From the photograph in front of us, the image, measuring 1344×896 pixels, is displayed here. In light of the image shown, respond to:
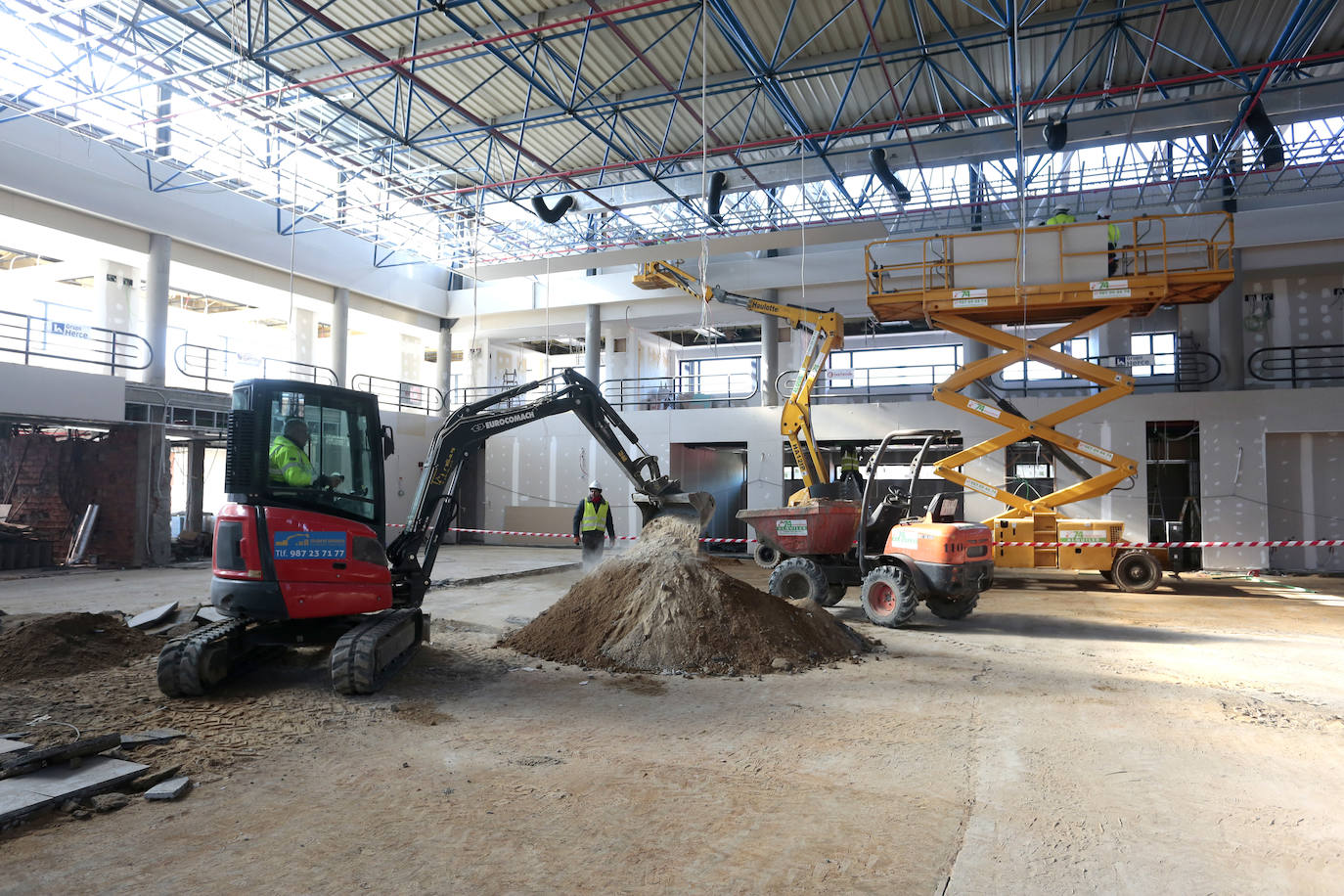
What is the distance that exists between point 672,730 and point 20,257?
2455 cm

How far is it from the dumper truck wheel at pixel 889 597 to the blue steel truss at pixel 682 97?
5.86 m

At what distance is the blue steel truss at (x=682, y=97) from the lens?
12.9 metres

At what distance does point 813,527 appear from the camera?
1156cm

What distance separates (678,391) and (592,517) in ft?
49.9

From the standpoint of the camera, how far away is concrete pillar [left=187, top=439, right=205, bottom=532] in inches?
797

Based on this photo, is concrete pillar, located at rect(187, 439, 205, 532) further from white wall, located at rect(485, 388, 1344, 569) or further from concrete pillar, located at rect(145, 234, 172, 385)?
white wall, located at rect(485, 388, 1344, 569)

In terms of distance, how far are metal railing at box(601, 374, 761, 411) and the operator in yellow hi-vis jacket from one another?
7546 mm

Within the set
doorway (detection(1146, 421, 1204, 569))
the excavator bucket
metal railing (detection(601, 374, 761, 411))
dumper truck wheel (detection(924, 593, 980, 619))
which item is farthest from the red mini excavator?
doorway (detection(1146, 421, 1204, 569))

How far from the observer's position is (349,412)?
7.47m

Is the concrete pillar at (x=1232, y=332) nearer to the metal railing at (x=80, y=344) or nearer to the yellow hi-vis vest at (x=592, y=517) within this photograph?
the yellow hi-vis vest at (x=592, y=517)

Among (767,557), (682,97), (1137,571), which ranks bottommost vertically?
(1137,571)

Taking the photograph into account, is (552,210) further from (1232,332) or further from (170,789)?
(1232,332)

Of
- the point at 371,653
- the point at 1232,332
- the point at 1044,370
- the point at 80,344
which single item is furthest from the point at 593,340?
the point at 371,653

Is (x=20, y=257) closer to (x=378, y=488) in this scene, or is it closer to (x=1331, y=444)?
(x=378, y=488)
